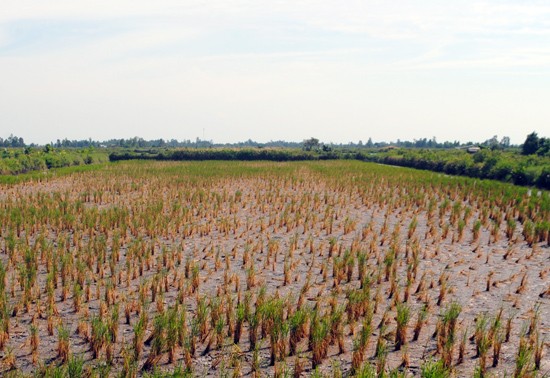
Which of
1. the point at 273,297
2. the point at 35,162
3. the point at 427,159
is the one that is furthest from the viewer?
the point at 427,159

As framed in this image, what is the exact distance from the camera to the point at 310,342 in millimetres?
5297

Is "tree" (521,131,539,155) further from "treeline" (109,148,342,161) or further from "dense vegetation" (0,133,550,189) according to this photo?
"treeline" (109,148,342,161)

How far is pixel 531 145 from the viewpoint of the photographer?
41656 millimetres

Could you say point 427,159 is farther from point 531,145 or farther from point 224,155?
point 224,155

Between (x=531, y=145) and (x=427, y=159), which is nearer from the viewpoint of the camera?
(x=427, y=159)

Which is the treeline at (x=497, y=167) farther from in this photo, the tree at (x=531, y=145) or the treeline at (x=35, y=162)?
the treeline at (x=35, y=162)

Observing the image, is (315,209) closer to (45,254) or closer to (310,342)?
(45,254)

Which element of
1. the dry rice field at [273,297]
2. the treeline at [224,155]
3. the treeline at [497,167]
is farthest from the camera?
the treeline at [224,155]

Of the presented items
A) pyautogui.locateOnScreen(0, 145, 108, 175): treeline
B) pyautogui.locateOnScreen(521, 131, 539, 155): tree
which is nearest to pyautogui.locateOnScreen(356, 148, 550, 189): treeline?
pyautogui.locateOnScreen(521, 131, 539, 155): tree

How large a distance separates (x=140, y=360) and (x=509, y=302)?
549cm

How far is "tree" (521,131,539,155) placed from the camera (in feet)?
135

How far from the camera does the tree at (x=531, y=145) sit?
41.2 m

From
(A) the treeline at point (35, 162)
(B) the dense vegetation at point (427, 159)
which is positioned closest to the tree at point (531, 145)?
(B) the dense vegetation at point (427, 159)

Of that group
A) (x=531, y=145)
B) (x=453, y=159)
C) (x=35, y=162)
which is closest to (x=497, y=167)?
(x=453, y=159)
